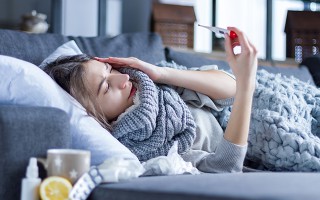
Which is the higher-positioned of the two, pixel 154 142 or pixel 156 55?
pixel 156 55

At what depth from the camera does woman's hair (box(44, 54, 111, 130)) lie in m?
1.68

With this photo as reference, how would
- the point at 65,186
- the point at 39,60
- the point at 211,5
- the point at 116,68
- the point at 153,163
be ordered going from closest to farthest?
the point at 65,186
the point at 153,163
the point at 116,68
the point at 39,60
the point at 211,5

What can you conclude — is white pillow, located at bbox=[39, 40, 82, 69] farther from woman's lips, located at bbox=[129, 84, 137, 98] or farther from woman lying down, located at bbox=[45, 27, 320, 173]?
woman's lips, located at bbox=[129, 84, 137, 98]

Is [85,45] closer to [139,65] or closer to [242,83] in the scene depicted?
[139,65]

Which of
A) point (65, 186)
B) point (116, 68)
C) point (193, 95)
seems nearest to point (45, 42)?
point (116, 68)

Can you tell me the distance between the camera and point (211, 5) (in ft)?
14.6

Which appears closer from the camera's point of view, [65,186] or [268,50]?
[65,186]

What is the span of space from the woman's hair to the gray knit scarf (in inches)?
2.7

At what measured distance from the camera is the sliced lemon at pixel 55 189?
4.07 feet

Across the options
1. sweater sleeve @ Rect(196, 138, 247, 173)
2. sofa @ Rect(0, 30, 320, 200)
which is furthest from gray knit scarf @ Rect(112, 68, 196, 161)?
sofa @ Rect(0, 30, 320, 200)

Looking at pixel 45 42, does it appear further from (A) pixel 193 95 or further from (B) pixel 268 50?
(B) pixel 268 50

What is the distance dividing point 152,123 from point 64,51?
46 cm

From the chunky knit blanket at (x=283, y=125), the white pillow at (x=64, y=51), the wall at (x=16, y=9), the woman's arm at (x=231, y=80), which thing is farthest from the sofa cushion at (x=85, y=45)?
the wall at (x=16, y=9)

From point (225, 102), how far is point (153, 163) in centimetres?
A: 50
